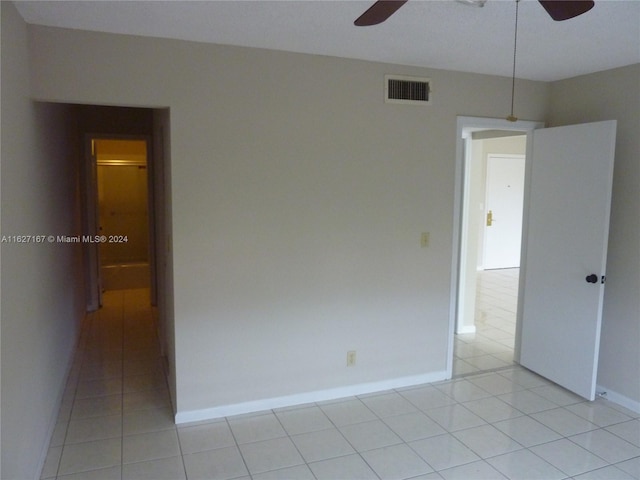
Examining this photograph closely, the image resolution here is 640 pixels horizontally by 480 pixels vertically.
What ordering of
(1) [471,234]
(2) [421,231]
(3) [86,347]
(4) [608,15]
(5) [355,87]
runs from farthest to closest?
1. (1) [471,234]
2. (3) [86,347]
3. (2) [421,231]
4. (5) [355,87]
5. (4) [608,15]

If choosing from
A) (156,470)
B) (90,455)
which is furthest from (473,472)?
(90,455)

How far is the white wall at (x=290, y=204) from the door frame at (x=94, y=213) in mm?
2509

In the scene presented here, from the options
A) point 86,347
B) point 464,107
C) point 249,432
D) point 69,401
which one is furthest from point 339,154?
point 86,347

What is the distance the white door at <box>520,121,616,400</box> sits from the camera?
10.7 feet

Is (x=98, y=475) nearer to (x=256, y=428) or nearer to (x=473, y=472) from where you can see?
(x=256, y=428)

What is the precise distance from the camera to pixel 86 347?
4301 mm

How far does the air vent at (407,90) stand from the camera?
326cm

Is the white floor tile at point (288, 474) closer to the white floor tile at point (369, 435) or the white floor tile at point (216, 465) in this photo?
the white floor tile at point (216, 465)

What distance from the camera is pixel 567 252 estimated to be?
3.51 meters

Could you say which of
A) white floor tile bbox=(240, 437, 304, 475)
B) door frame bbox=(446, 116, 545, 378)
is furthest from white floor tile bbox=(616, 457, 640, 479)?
white floor tile bbox=(240, 437, 304, 475)

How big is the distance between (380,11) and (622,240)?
103 inches

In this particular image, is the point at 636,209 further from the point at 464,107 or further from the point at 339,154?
the point at 339,154

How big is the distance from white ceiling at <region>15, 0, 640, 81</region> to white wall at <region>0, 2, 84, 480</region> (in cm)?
46

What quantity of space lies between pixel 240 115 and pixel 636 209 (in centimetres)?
271
